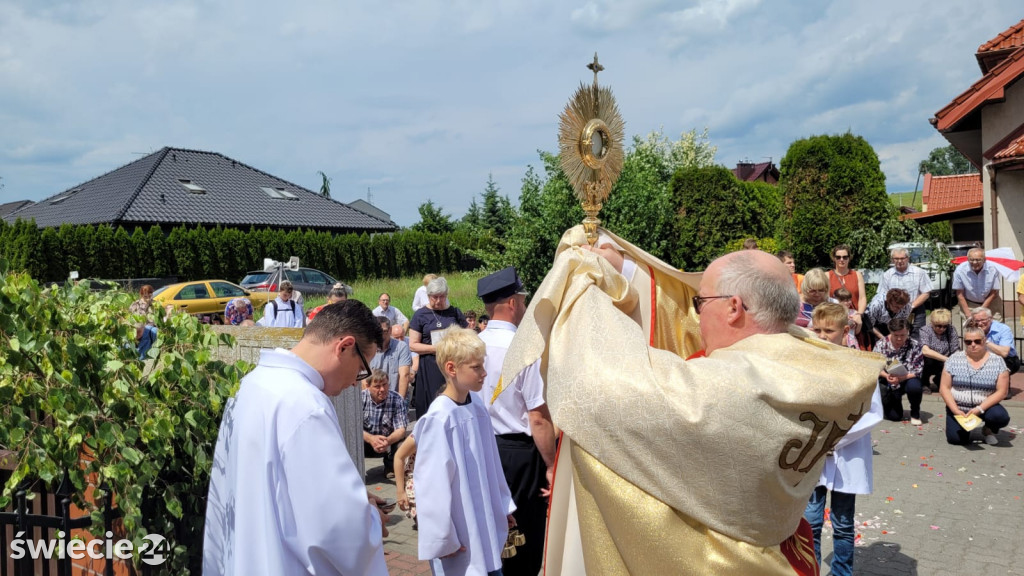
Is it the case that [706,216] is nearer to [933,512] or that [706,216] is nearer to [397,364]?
[397,364]

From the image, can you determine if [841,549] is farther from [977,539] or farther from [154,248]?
[154,248]

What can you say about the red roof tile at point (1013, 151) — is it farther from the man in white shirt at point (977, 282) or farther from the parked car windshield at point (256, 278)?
the parked car windshield at point (256, 278)

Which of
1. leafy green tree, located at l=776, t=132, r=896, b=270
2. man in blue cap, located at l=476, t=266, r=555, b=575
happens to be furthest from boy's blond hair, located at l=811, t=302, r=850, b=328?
leafy green tree, located at l=776, t=132, r=896, b=270

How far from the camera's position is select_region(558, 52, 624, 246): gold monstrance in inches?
127

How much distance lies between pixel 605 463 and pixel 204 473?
78.3 inches

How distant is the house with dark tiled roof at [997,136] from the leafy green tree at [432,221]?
37313 millimetres

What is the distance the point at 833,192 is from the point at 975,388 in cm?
855

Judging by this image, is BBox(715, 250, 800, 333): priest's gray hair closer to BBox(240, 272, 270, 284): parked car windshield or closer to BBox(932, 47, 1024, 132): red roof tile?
BBox(932, 47, 1024, 132): red roof tile

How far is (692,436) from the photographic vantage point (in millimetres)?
2172

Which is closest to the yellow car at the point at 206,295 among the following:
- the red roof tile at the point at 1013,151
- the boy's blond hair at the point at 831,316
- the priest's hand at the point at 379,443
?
the priest's hand at the point at 379,443

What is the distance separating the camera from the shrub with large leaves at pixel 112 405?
9.84ft

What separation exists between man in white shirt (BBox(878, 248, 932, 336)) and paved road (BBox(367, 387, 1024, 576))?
2.21 metres

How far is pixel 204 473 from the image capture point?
341cm

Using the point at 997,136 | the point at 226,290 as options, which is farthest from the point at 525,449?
the point at 226,290
